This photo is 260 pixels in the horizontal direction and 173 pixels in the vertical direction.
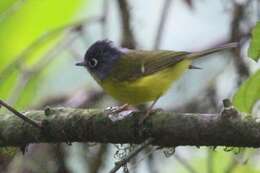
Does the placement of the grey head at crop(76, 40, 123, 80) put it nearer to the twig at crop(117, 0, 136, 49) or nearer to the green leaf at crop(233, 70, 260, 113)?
the twig at crop(117, 0, 136, 49)

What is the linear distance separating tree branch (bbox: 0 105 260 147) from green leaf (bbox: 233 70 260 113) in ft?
0.68

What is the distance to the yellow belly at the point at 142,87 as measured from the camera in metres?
3.21

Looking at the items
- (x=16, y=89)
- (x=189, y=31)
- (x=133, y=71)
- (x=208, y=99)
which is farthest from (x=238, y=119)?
(x=189, y=31)

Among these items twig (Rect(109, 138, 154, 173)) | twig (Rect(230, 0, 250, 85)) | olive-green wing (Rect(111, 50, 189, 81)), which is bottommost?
twig (Rect(230, 0, 250, 85))

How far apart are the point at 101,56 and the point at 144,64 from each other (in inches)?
12.5

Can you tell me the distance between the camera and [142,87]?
3.23 metres

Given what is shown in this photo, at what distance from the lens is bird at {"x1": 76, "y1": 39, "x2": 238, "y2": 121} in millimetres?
3238

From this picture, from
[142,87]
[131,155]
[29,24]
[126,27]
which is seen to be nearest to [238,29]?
[126,27]

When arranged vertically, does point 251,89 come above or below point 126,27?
above

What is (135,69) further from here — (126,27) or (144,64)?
(126,27)

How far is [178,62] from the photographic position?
3441 millimetres

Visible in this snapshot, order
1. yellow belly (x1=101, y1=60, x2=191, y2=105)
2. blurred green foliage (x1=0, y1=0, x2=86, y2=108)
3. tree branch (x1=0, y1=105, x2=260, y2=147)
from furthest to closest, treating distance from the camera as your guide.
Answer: blurred green foliage (x1=0, y1=0, x2=86, y2=108), yellow belly (x1=101, y1=60, x2=191, y2=105), tree branch (x1=0, y1=105, x2=260, y2=147)

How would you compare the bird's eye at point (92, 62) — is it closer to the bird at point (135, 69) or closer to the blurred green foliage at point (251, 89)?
the bird at point (135, 69)

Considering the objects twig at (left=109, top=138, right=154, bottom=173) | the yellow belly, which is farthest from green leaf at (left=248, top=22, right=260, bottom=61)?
the yellow belly
